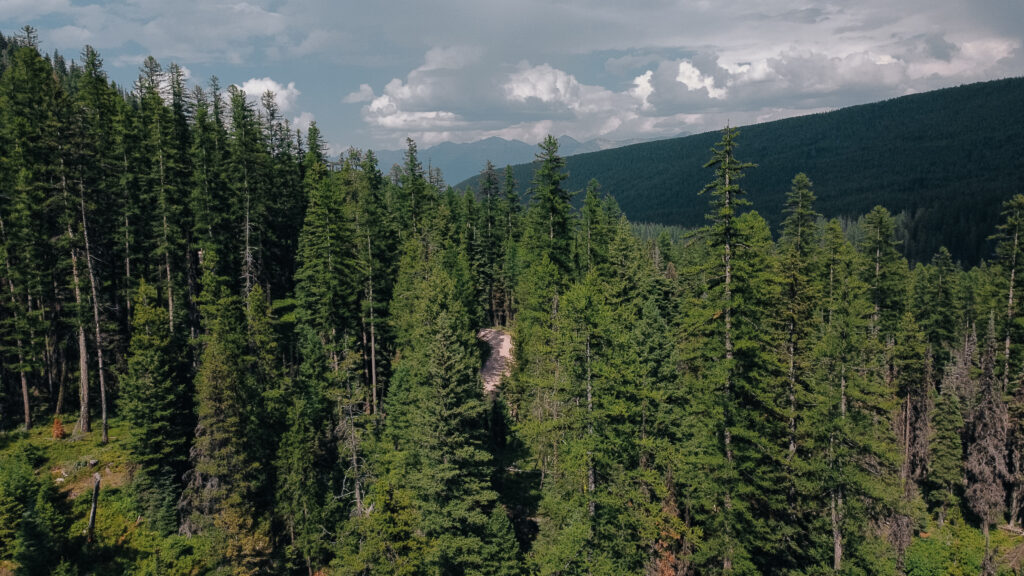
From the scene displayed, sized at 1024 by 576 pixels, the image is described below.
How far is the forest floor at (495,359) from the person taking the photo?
50034 millimetres

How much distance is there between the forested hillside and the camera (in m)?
22.0

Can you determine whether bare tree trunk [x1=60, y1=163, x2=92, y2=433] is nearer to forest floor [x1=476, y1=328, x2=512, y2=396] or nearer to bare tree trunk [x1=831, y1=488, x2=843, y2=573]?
forest floor [x1=476, y1=328, x2=512, y2=396]

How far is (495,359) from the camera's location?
55688 mm

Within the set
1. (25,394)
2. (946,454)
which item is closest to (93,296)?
(25,394)

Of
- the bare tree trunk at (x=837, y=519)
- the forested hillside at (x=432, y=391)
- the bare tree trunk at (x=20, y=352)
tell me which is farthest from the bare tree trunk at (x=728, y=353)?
the bare tree trunk at (x=20, y=352)

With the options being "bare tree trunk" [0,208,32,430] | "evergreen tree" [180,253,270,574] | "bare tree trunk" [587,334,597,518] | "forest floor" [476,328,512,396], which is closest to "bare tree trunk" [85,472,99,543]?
"evergreen tree" [180,253,270,574]

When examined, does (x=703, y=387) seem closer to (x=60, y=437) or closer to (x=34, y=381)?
(x=60, y=437)

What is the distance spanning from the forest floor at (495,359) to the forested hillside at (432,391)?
407 centimetres

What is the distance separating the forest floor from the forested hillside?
13.4ft

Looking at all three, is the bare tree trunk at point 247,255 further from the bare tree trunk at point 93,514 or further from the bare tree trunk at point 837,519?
the bare tree trunk at point 837,519

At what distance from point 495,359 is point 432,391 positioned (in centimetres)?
2784

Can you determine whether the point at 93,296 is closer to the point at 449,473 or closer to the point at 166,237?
the point at 166,237

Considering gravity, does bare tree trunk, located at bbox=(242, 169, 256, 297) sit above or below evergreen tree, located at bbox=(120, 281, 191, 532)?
above

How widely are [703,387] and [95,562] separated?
3363cm
